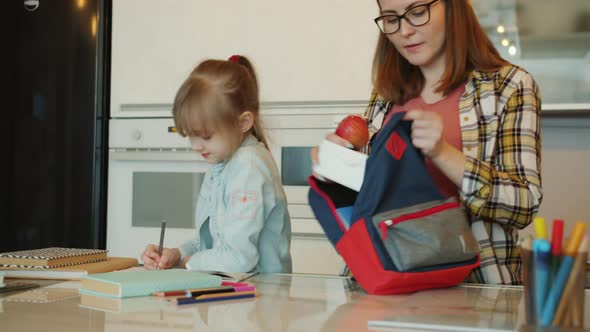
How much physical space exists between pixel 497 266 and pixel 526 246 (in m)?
0.49

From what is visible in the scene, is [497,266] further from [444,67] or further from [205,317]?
[205,317]

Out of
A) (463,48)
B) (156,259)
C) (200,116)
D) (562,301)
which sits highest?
(463,48)

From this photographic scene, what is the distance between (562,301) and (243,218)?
0.68 m

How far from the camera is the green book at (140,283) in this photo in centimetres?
85

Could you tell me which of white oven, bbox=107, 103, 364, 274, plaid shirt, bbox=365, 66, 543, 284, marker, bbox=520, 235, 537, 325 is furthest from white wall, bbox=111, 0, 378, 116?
marker, bbox=520, 235, 537, 325

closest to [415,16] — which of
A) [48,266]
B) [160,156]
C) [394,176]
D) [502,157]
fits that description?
[502,157]

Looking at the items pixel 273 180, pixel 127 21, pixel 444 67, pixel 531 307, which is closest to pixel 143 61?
pixel 127 21

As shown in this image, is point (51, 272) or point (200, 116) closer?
point (51, 272)

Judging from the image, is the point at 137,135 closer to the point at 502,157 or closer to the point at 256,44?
the point at 256,44

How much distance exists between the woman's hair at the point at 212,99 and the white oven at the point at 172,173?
2.63ft

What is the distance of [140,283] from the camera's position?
33.6 inches

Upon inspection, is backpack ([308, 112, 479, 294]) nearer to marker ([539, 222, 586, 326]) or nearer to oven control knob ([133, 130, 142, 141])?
marker ([539, 222, 586, 326])

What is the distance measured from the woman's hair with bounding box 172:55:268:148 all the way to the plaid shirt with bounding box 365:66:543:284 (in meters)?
0.46

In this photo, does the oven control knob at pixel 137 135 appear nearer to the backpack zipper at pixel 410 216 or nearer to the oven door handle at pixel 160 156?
the oven door handle at pixel 160 156
